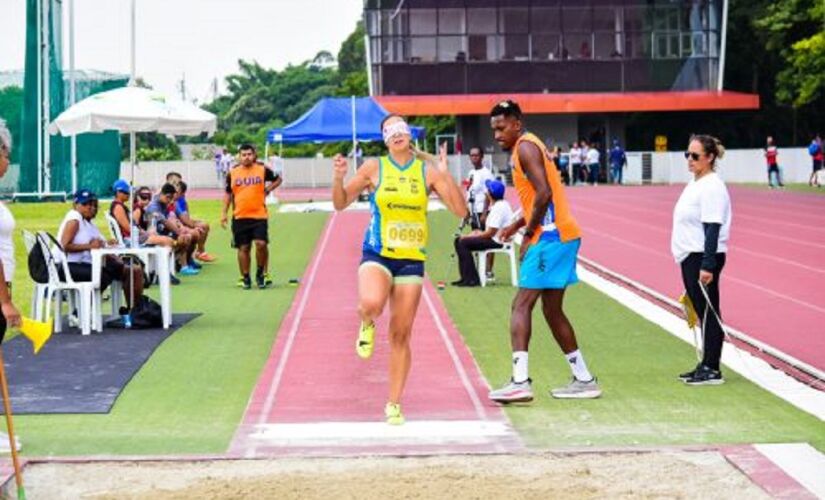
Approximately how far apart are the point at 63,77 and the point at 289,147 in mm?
31502

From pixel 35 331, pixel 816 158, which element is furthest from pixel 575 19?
pixel 35 331

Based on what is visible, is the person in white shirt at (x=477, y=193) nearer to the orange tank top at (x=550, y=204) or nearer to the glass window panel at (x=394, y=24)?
the orange tank top at (x=550, y=204)

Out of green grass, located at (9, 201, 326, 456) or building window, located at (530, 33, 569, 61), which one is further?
building window, located at (530, 33, 569, 61)

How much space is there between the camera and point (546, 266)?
11828 mm

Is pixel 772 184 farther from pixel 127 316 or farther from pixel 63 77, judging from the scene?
pixel 127 316

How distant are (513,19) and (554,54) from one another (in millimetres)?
2199

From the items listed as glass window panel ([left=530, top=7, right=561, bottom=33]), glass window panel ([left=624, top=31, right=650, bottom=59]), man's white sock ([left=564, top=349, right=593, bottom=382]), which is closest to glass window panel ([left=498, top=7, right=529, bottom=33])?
glass window panel ([left=530, top=7, right=561, bottom=33])

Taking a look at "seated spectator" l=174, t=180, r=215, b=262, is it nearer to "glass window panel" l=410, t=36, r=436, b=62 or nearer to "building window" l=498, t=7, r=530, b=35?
"glass window panel" l=410, t=36, r=436, b=62

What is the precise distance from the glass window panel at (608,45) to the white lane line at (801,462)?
2428 inches

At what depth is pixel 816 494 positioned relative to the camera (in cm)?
871

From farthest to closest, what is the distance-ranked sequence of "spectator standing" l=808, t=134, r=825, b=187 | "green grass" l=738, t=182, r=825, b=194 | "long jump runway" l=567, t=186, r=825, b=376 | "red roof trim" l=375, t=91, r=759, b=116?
"red roof trim" l=375, t=91, r=759, b=116 < "spectator standing" l=808, t=134, r=825, b=187 < "green grass" l=738, t=182, r=825, b=194 < "long jump runway" l=567, t=186, r=825, b=376

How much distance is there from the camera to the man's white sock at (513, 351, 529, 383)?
11773 millimetres

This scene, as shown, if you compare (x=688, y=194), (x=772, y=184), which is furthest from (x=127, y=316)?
(x=772, y=184)

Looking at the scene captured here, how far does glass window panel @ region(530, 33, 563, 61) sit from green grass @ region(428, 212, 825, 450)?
172ft
